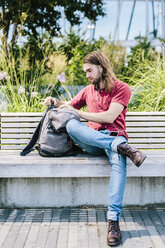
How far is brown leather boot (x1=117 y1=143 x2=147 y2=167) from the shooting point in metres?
2.20

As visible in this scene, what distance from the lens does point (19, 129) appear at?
3.15m

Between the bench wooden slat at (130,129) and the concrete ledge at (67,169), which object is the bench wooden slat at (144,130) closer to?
the bench wooden slat at (130,129)

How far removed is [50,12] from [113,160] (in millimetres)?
5295

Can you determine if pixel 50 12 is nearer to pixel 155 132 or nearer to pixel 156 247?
pixel 155 132

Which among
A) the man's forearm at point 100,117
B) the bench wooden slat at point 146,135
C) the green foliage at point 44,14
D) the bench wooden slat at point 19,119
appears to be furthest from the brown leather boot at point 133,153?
the green foliage at point 44,14

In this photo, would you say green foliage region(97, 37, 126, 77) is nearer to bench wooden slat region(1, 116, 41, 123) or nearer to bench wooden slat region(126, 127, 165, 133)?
bench wooden slat region(126, 127, 165, 133)

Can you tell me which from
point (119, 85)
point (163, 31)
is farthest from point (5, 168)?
point (163, 31)

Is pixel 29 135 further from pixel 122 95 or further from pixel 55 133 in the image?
pixel 122 95

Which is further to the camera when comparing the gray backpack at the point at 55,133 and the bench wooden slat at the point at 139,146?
the bench wooden slat at the point at 139,146

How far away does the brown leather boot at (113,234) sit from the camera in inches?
83.7

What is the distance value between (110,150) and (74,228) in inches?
26.0

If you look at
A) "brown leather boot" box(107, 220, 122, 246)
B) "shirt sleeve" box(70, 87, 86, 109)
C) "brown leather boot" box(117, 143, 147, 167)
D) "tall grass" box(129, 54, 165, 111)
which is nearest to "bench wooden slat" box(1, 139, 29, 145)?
"shirt sleeve" box(70, 87, 86, 109)

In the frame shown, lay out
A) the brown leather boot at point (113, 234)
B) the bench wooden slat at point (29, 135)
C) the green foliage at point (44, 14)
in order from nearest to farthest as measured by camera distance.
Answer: the brown leather boot at point (113, 234) → the bench wooden slat at point (29, 135) → the green foliage at point (44, 14)

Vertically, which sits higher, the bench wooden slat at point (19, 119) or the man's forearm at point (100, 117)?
the man's forearm at point (100, 117)
